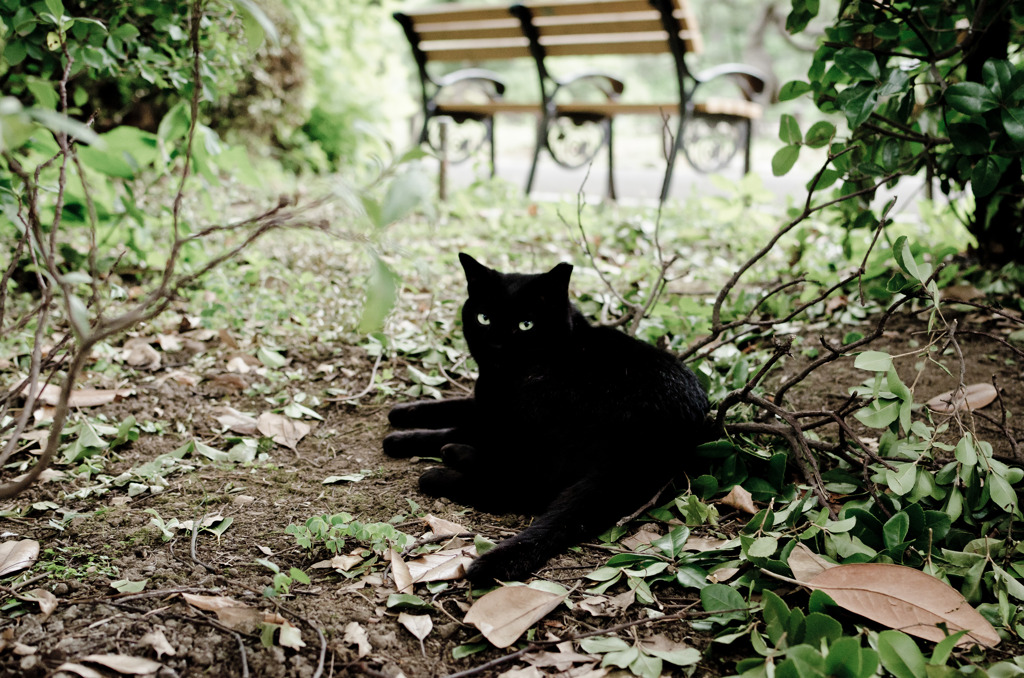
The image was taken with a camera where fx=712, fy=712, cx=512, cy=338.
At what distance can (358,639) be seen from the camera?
4.42 ft

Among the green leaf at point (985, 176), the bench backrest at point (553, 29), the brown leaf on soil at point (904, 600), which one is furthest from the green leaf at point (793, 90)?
the bench backrest at point (553, 29)

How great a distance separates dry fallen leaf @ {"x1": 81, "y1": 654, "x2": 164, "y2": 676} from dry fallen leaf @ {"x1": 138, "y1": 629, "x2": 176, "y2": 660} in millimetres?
26

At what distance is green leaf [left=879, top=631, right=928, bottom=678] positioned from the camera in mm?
1182

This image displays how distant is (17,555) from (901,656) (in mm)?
1724

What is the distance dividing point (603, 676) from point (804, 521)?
0.73m

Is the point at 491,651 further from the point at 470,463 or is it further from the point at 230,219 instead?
the point at 230,219

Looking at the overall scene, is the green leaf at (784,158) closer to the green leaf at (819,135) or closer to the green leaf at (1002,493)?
the green leaf at (819,135)

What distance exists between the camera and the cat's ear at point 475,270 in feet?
7.63

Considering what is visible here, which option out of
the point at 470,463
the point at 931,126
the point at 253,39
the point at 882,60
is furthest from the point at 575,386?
the point at 931,126

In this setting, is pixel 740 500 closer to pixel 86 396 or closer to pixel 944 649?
pixel 944 649

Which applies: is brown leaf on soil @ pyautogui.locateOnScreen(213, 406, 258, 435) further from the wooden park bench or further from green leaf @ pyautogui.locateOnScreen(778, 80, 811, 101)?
the wooden park bench

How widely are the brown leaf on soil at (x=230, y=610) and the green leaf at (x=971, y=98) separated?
7.08ft

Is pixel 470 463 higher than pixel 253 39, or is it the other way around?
pixel 253 39

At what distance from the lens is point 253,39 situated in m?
1.11
